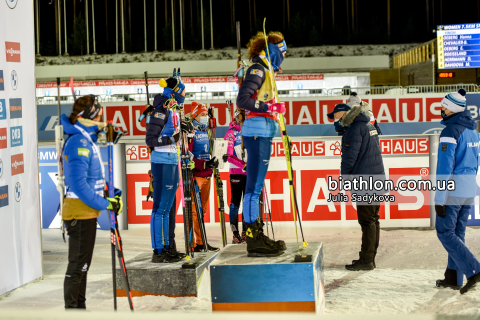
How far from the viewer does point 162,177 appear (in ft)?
14.9

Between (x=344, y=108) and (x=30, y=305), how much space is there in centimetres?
348

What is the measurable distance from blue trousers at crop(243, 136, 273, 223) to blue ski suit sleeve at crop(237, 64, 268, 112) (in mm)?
255

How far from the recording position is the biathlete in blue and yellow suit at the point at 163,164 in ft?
14.7

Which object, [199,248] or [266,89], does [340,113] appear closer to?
[266,89]

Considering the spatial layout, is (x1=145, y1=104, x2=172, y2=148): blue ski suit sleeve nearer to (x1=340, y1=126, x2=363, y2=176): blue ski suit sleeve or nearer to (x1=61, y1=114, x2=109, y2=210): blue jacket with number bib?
(x1=61, y1=114, x2=109, y2=210): blue jacket with number bib

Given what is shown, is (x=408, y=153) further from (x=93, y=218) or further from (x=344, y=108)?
(x=93, y=218)

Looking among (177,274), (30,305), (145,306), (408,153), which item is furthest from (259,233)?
(408,153)

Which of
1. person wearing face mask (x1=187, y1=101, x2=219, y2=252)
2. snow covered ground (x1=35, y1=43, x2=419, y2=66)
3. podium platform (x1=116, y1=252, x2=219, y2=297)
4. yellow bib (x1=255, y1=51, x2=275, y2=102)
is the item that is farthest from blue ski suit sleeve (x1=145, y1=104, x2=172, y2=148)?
snow covered ground (x1=35, y1=43, x2=419, y2=66)

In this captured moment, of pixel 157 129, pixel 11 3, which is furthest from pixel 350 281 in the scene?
pixel 11 3

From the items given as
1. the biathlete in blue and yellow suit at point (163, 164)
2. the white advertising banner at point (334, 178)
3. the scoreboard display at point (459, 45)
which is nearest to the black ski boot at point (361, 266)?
the biathlete in blue and yellow suit at point (163, 164)

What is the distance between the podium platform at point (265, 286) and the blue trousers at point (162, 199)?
92 cm

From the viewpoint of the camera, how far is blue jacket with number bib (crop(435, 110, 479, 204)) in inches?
169

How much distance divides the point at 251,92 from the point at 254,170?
60cm

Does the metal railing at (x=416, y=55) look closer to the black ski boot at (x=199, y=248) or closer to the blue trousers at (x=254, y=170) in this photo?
the black ski boot at (x=199, y=248)
